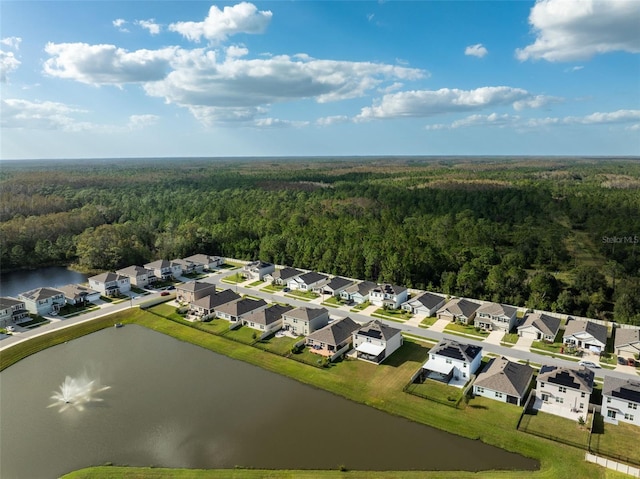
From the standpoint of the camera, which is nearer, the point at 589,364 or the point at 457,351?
the point at 457,351

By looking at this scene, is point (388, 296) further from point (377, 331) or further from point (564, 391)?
point (564, 391)

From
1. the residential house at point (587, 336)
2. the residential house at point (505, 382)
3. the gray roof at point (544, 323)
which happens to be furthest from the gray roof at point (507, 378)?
the residential house at point (587, 336)

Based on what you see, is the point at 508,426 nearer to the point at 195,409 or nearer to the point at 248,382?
the point at 248,382

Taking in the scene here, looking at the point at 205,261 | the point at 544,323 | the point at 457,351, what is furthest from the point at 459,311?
the point at 205,261

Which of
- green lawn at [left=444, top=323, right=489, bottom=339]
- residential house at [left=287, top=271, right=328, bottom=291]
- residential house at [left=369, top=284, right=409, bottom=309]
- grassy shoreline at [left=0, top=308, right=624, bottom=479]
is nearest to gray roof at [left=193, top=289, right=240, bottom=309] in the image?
grassy shoreline at [left=0, top=308, right=624, bottom=479]

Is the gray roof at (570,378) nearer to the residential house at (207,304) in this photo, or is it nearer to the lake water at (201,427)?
the lake water at (201,427)

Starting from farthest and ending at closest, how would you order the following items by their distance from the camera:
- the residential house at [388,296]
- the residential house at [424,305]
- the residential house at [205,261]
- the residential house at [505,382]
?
the residential house at [205,261] → the residential house at [388,296] → the residential house at [424,305] → the residential house at [505,382]
